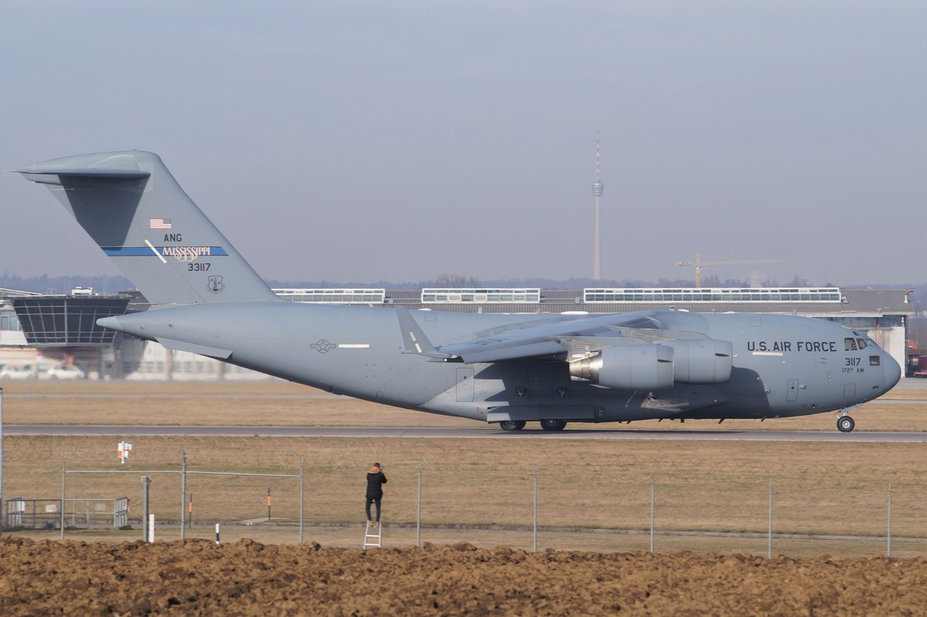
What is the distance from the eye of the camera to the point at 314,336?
113ft

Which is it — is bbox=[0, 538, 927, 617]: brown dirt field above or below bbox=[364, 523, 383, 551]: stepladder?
above

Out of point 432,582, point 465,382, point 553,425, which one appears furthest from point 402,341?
point 432,582

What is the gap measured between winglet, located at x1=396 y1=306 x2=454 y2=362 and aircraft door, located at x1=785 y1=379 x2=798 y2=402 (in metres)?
10.5

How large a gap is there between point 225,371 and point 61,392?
701cm

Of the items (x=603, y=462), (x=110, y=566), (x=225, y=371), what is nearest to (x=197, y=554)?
(x=110, y=566)

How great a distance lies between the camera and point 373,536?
65.2 feet

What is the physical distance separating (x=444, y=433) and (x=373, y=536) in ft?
51.9

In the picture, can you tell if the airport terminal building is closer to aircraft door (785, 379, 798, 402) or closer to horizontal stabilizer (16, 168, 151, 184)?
horizontal stabilizer (16, 168, 151, 184)

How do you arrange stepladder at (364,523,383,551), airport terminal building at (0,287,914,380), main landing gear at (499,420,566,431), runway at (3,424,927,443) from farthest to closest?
airport terminal building at (0,287,914,380)
main landing gear at (499,420,566,431)
runway at (3,424,927,443)
stepladder at (364,523,383,551)

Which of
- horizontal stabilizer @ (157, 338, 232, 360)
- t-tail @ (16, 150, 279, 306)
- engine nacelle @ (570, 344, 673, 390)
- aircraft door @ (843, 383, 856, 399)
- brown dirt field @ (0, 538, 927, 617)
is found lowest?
brown dirt field @ (0, 538, 927, 617)

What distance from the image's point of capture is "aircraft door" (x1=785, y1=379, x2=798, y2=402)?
34438mm

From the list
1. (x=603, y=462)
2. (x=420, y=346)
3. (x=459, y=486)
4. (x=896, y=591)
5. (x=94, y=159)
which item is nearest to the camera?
(x=896, y=591)

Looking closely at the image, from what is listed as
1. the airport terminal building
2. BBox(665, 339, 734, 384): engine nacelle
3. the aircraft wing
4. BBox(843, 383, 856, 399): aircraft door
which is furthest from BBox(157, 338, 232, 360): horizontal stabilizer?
the airport terminal building

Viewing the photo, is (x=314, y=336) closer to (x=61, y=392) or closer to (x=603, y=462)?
(x=603, y=462)
